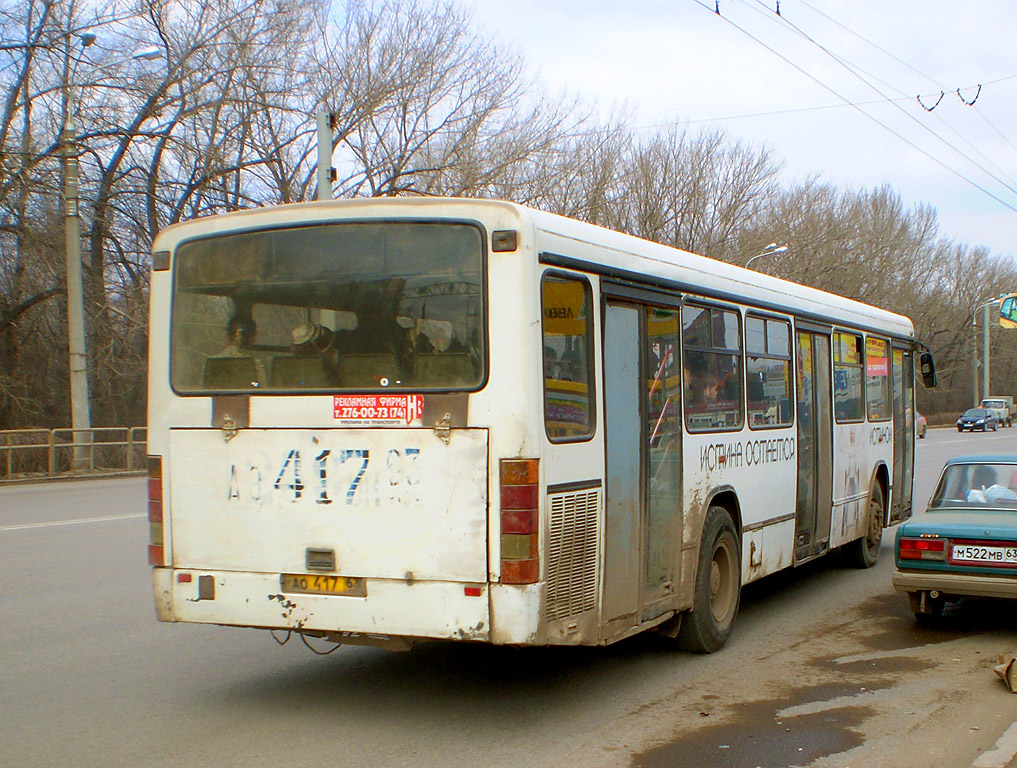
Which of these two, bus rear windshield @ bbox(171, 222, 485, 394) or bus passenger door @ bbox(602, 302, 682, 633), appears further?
bus passenger door @ bbox(602, 302, 682, 633)

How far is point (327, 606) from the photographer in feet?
18.8

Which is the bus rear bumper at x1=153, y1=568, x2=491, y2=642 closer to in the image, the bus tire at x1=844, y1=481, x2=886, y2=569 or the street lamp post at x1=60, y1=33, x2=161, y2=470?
the bus tire at x1=844, y1=481, x2=886, y2=569

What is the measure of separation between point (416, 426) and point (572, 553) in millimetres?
1065

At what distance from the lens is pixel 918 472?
26250 millimetres

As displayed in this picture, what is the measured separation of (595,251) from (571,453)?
1.21m

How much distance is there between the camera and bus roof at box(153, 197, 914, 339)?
18.5 ft

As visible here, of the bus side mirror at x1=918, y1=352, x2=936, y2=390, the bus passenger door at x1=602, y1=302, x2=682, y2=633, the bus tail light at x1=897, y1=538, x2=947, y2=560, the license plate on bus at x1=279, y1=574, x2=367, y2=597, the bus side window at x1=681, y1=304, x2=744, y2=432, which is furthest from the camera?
the bus side mirror at x1=918, y1=352, x2=936, y2=390

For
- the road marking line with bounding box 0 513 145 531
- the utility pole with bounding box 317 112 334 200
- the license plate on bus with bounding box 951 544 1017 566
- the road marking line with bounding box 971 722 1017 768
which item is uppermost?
the utility pole with bounding box 317 112 334 200

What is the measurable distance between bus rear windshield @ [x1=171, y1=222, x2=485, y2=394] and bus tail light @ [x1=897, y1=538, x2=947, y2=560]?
14.1 ft

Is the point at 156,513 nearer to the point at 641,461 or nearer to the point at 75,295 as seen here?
the point at 641,461

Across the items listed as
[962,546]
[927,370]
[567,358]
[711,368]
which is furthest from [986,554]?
[927,370]

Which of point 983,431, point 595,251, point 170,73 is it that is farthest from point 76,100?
point 983,431

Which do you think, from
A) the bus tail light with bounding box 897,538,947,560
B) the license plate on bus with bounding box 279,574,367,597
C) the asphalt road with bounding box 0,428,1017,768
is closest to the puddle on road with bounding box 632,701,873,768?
the asphalt road with bounding box 0,428,1017,768

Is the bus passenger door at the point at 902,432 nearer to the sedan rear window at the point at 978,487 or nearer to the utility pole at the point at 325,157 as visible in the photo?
the sedan rear window at the point at 978,487
